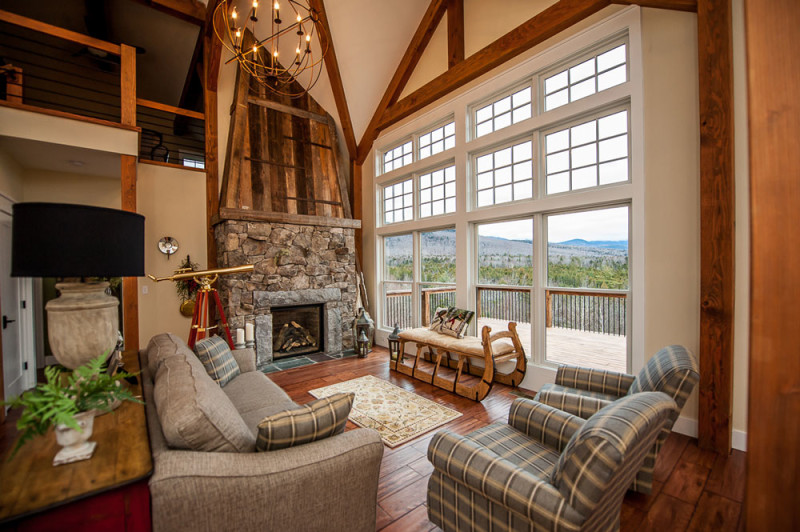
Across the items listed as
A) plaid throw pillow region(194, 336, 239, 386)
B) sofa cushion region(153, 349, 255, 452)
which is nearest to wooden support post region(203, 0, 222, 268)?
plaid throw pillow region(194, 336, 239, 386)

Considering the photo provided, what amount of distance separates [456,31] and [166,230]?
4.86 metres

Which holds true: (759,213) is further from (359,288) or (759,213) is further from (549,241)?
(359,288)

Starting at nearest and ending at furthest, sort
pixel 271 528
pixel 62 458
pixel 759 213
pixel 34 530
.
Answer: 1. pixel 759 213
2. pixel 34 530
3. pixel 62 458
4. pixel 271 528

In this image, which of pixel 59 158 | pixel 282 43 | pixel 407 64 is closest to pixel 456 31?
pixel 407 64

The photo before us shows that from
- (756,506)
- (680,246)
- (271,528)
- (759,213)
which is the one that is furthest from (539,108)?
(271,528)

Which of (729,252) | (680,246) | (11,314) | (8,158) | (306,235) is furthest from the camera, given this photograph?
(306,235)

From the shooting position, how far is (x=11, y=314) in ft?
11.8

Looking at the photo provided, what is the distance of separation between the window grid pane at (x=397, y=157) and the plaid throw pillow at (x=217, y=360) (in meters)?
3.90

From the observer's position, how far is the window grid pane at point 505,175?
12.8 ft

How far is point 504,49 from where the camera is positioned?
3641 mm

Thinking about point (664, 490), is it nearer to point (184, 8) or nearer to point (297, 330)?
point (297, 330)

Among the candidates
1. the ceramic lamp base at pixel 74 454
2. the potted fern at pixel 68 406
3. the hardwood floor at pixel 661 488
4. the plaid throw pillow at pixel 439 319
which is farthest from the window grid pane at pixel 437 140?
the ceramic lamp base at pixel 74 454

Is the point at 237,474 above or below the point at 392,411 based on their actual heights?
above

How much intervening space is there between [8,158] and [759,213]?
6198 millimetres
